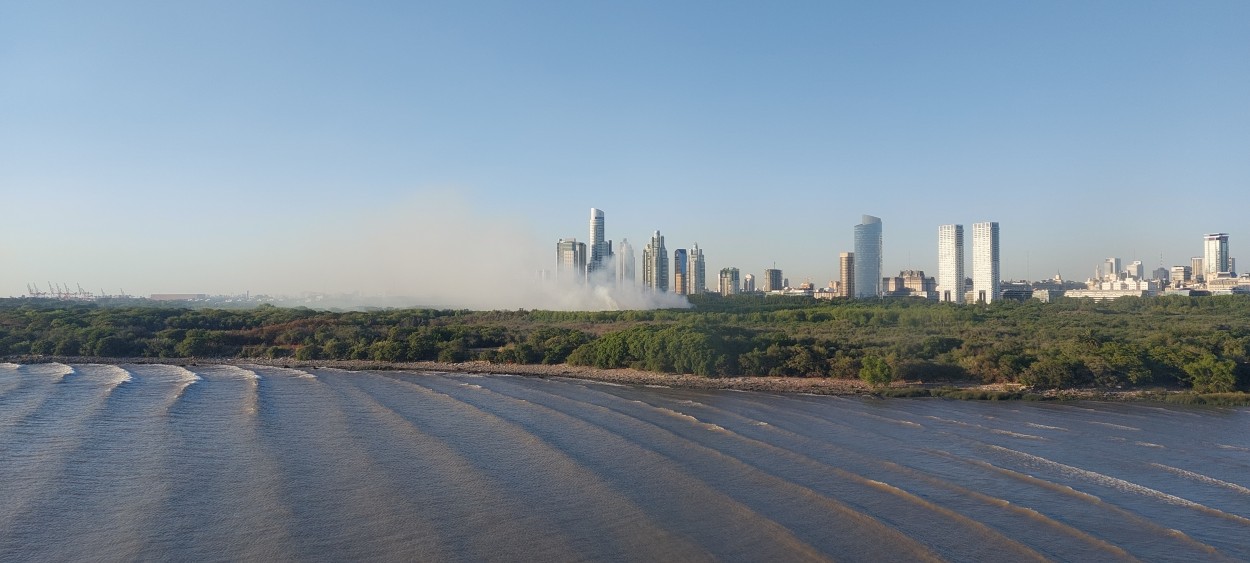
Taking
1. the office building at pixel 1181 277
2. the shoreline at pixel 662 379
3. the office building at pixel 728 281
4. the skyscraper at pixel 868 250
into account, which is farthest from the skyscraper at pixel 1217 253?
the shoreline at pixel 662 379

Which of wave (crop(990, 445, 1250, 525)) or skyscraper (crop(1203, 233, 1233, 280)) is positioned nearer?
wave (crop(990, 445, 1250, 525))

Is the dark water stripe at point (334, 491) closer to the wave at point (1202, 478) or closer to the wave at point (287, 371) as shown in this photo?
the wave at point (287, 371)

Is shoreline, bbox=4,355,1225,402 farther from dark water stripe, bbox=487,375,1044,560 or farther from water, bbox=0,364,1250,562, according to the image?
dark water stripe, bbox=487,375,1044,560

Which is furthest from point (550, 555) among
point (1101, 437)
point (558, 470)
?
point (1101, 437)

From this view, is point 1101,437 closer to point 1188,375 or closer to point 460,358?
point 1188,375

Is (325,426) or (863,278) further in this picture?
(863,278)

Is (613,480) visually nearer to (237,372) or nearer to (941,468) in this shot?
(941,468)

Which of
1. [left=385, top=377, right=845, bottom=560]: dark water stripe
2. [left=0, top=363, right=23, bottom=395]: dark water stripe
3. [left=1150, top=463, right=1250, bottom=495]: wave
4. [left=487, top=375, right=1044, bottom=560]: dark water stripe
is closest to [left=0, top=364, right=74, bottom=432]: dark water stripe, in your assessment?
[left=0, top=363, right=23, bottom=395]: dark water stripe
